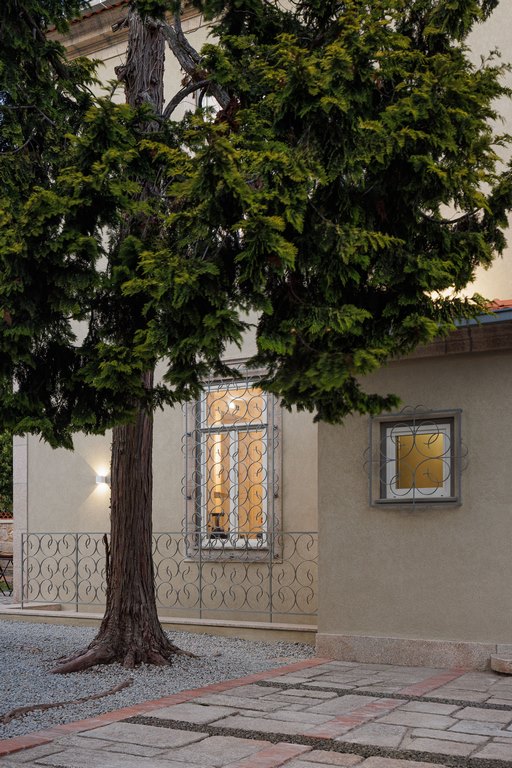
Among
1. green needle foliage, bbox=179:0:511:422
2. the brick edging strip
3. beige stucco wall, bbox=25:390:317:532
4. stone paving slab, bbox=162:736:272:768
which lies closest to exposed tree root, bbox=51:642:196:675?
the brick edging strip

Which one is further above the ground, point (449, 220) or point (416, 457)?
point (449, 220)

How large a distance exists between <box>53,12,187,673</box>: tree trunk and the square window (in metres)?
1.83

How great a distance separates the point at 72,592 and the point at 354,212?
7.83 metres

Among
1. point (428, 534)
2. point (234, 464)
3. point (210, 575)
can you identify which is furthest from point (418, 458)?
point (210, 575)

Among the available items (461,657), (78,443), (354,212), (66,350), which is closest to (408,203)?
(354,212)

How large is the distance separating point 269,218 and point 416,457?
136 inches

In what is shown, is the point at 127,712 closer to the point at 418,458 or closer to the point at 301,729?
the point at 301,729

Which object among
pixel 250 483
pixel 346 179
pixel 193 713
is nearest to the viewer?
pixel 346 179

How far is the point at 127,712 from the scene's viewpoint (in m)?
5.59

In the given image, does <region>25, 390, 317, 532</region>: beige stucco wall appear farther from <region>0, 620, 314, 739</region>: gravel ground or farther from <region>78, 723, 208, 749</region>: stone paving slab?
<region>78, 723, 208, 749</region>: stone paving slab

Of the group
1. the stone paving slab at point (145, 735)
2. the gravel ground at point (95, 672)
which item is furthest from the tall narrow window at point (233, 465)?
the stone paving slab at point (145, 735)

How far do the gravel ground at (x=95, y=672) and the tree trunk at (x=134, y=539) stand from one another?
0.18 m

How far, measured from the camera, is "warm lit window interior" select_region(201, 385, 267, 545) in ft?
33.7

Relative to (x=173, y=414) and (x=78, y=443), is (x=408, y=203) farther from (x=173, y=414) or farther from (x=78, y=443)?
(x=78, y=443)
